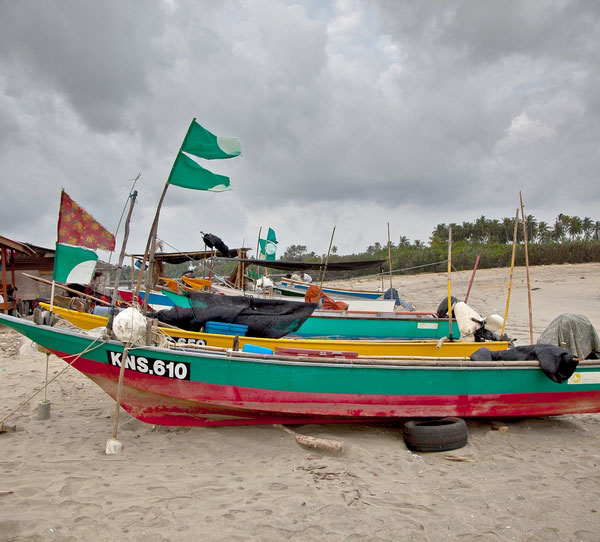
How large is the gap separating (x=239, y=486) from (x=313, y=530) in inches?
38.7

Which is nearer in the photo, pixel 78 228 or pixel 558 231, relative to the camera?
pixel 78 228

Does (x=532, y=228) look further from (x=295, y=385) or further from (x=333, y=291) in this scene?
(x=295, y=385)

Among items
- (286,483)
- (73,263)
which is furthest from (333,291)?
(286,483)

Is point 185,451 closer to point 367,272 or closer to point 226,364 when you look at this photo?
point 226,364

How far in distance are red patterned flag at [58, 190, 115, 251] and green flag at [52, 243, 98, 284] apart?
0.26 feet

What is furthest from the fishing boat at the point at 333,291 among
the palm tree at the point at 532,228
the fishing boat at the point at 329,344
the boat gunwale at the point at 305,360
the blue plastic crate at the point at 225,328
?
the palm tree at the point at 532,228

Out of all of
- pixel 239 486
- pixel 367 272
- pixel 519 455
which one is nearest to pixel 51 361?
pixel 239 486

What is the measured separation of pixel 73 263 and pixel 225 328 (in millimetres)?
2707

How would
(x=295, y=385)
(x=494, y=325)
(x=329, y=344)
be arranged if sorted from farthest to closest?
(x=494, y=325)
(x=329, y=344)
(x=295, y=385)

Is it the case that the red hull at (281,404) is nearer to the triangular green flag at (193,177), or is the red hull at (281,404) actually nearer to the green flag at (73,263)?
the green flag at (73,263)

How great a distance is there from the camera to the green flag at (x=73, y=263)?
534cm

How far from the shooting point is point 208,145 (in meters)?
5.07

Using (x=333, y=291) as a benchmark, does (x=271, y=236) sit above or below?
above

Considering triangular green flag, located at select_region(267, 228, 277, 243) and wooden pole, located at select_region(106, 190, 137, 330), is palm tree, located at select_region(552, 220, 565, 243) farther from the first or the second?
wooden pole, located at select_region(106, 190, 137, 330)
